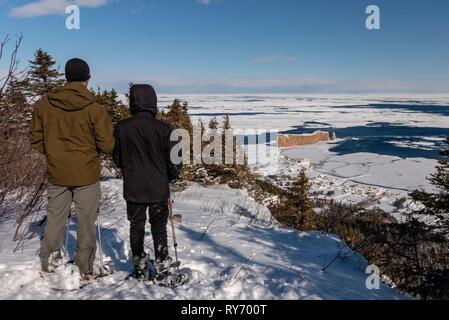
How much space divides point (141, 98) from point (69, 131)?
2.44 ft

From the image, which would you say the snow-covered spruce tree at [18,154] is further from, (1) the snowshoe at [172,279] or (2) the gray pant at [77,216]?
(1) the snowshoe at [172,279]

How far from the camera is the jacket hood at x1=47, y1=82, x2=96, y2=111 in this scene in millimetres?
3529

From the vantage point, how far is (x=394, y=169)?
5800 centimetres

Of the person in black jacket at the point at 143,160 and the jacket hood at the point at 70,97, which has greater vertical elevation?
the jacket hood at the point at 70,97

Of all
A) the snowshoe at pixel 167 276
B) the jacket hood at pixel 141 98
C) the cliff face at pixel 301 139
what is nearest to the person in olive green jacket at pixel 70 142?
the jacket hood at pixel 141 98

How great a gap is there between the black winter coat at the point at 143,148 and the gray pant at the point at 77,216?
1.21 ft

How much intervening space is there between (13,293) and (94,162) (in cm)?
140

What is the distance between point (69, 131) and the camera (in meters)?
3.56

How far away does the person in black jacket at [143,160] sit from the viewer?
150 inches

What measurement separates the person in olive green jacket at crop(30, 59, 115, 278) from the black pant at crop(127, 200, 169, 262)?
1.46 ft

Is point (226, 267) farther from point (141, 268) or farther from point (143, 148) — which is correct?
point (143, 148)

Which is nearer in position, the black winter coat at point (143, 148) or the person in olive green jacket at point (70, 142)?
the person in olive green jacket at point (70, 142)

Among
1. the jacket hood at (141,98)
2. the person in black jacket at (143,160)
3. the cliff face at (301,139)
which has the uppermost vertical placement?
the jacket hood at (141,98)

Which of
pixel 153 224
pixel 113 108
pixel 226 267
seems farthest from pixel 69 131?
pixel 113 108
